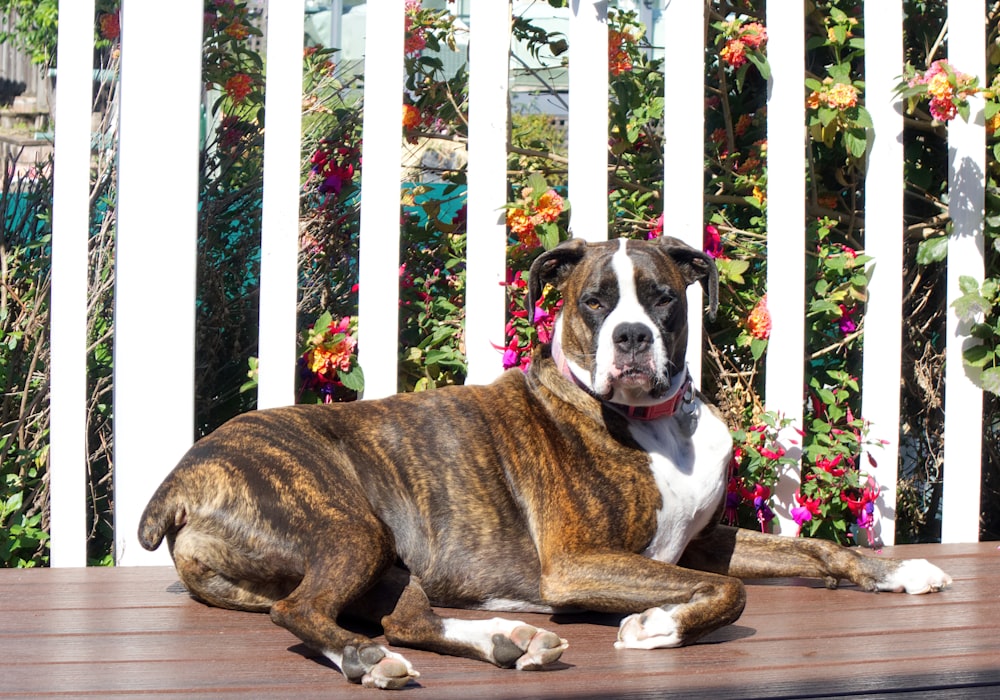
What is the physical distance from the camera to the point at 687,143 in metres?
4.04

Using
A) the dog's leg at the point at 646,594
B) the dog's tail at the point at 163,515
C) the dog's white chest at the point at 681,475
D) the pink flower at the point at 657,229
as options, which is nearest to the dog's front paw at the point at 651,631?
the dog's leg at the point at 646,594

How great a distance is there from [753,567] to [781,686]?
1076 mm

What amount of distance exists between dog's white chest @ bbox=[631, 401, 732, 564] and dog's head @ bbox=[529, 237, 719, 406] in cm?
12

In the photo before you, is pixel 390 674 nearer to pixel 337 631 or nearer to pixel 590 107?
pixel 337 631

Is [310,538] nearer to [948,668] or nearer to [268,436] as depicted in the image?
[268,436]

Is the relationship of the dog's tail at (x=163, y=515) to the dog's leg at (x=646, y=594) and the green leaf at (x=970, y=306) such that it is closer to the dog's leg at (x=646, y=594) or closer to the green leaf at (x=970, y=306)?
→ the dog's leg at (x=646, y=594)

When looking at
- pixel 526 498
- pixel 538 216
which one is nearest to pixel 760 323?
pixel 538 216

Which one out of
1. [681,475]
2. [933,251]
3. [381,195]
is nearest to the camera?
[681,475]

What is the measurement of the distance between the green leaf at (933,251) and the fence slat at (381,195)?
194cm

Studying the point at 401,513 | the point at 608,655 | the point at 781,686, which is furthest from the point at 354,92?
the point at 781,686

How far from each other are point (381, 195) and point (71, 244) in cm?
101

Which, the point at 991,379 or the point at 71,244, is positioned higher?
the point at 71,244

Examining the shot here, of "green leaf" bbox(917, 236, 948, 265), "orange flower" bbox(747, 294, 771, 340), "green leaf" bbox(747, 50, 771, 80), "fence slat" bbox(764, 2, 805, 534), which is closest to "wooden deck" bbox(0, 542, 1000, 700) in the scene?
"fence slat" bbox(764, 2, 805, 534)

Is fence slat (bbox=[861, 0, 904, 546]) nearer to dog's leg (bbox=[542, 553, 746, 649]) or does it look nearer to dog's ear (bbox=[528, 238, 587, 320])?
dog's ear (bbox=[528, 238, 587, 320])
